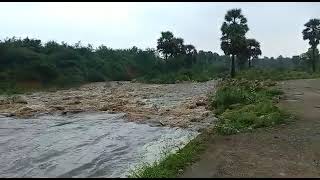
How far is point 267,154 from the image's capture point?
8719 millimetres

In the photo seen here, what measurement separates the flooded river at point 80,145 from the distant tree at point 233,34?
110 ft

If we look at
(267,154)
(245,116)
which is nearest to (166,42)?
(245,116)

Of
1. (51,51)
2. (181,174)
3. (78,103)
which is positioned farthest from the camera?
(51,51)

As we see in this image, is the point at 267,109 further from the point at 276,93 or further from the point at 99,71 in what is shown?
the point at 99,71

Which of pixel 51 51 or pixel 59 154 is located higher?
pixel 51 51

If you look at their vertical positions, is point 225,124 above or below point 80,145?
above

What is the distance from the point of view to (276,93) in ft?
68.5

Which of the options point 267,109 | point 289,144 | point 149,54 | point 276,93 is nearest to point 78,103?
point 276,93

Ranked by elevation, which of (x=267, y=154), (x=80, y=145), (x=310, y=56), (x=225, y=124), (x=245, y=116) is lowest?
(x=80, y=145)

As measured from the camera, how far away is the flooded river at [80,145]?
897cm

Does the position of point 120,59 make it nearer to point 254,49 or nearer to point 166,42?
point 166,42

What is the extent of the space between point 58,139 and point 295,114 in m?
7.03

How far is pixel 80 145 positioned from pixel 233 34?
39.7 meters

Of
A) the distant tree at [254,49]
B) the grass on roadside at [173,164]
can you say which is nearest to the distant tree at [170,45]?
the distant tree at [254,49]
